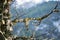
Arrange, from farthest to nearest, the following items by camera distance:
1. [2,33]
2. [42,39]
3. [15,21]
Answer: [42,39], [15,21], [2,33]

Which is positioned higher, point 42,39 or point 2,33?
point 2,33

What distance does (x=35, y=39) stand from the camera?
6910mm

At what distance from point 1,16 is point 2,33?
1.36ft

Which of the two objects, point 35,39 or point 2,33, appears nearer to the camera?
point 2,33

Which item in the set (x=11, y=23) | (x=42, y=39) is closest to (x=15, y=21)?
(x=11, y=23)

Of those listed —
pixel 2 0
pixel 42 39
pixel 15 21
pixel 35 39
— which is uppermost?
pixel 2 0

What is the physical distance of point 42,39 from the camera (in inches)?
316

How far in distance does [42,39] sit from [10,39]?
1.63 m

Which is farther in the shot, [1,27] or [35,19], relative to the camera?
[35,19]

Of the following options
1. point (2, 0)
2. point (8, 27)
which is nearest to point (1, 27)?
point (8, 27)

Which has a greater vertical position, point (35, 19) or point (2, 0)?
point (2, 0)

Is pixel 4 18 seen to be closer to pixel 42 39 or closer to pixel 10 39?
pixel 10 39

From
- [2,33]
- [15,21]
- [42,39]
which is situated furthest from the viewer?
[42,39]

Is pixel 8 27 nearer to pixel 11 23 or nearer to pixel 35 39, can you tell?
pixel 11 23
